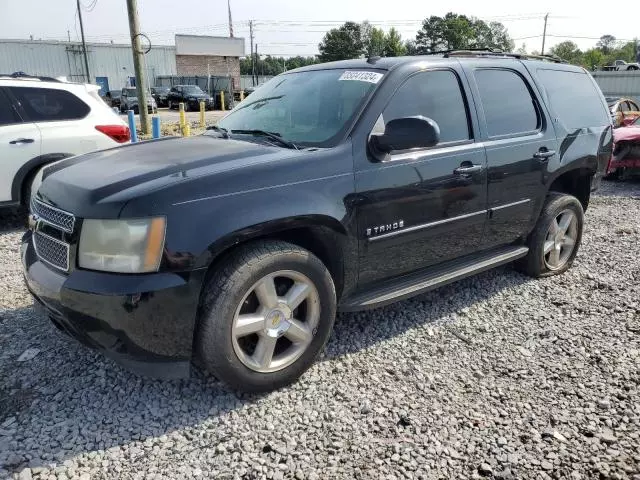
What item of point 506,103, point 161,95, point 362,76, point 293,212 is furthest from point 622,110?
point 161,95

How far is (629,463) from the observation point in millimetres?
2484

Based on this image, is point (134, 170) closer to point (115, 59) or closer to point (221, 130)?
point (221, 130)

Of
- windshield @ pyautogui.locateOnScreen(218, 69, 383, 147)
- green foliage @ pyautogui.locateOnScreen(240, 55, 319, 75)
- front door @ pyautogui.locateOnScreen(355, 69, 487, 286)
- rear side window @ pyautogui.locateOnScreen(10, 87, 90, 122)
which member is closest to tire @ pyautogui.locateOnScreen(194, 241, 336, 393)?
front door @ pyautogui.locateOnScreen(355, 69, 487, 286)

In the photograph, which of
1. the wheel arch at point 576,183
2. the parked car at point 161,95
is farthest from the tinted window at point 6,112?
the parked car at point 161,95

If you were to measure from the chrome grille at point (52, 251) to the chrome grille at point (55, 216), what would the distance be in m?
0.08

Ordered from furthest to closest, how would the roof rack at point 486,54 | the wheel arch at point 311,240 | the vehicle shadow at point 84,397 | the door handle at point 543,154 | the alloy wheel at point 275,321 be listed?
the door handle at point 543,154, the roof rack at point 486,54, the alloy wheel at point 275,321, the wheel arch at point 311,240, the vehicle shadow at point 84,397

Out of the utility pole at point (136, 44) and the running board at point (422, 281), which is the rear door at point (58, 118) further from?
the utility pole at point (136, 44)

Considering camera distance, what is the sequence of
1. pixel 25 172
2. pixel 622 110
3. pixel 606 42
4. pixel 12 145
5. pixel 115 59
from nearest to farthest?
pixel 12 145, pixel 25 172, pixel 622 110, pixel 115 59, pixel 606 42

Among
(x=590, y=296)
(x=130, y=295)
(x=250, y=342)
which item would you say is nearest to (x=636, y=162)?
(x=590, y=296)

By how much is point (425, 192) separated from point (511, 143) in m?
1.06

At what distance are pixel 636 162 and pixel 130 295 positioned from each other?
9.93 meters

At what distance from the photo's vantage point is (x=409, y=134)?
3.09 m

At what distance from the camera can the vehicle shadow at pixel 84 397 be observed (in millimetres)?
2613

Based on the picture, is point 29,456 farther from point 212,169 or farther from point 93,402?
point 212,169
